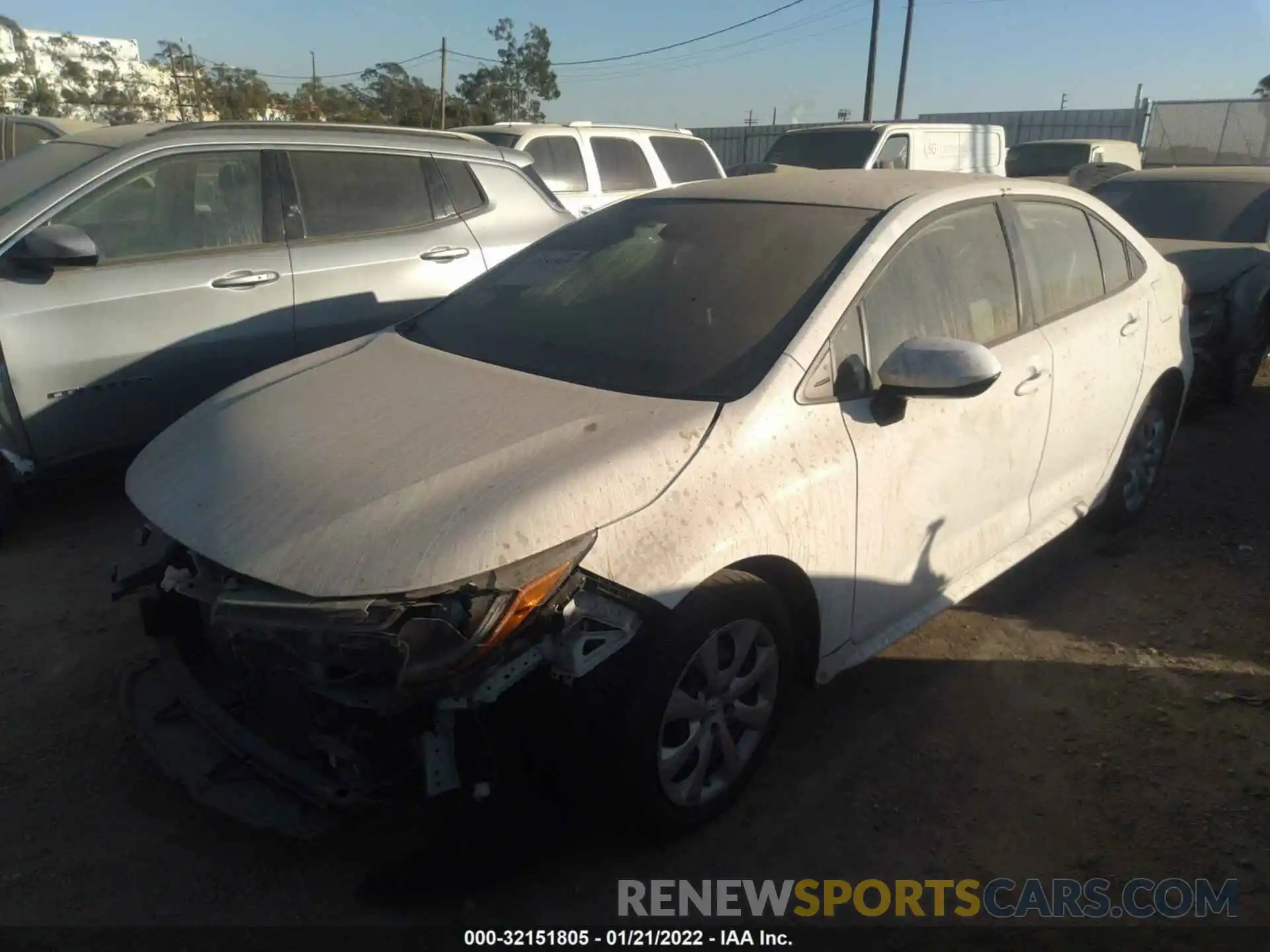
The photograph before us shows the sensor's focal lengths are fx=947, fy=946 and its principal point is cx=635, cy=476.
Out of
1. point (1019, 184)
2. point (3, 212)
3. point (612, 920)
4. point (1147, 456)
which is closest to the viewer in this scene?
point (612, 920)

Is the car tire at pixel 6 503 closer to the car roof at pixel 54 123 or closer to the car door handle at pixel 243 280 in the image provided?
the car door handle at pixel 243 280

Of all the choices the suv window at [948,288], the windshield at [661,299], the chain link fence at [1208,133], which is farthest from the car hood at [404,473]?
the chain link fence at [1208,133]

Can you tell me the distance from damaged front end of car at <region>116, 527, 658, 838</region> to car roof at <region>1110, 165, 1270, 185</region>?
7738mm

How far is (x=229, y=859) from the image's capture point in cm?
260

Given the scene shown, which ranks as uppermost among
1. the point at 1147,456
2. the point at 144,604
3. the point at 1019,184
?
the point at 1019,184

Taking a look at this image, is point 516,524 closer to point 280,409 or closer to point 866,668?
point 280,409

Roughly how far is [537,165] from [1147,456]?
22.9 ft

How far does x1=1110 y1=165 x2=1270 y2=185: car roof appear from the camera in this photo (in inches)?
303

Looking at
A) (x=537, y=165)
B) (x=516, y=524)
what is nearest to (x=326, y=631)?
(x=516, y=524)

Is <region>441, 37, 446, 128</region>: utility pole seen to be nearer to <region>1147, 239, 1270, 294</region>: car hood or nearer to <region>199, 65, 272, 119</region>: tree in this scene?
<region>199, 65, 272, 119</region>: tree

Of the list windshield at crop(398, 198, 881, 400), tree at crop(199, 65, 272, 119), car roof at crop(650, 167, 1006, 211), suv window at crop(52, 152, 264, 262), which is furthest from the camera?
tree at crop(199, 65, 272, 119)

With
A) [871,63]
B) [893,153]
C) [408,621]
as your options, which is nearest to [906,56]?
[871,63]

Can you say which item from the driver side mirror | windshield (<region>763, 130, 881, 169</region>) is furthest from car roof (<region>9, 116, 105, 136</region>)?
the driver side mirror

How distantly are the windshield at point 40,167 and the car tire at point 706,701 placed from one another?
3.78m
